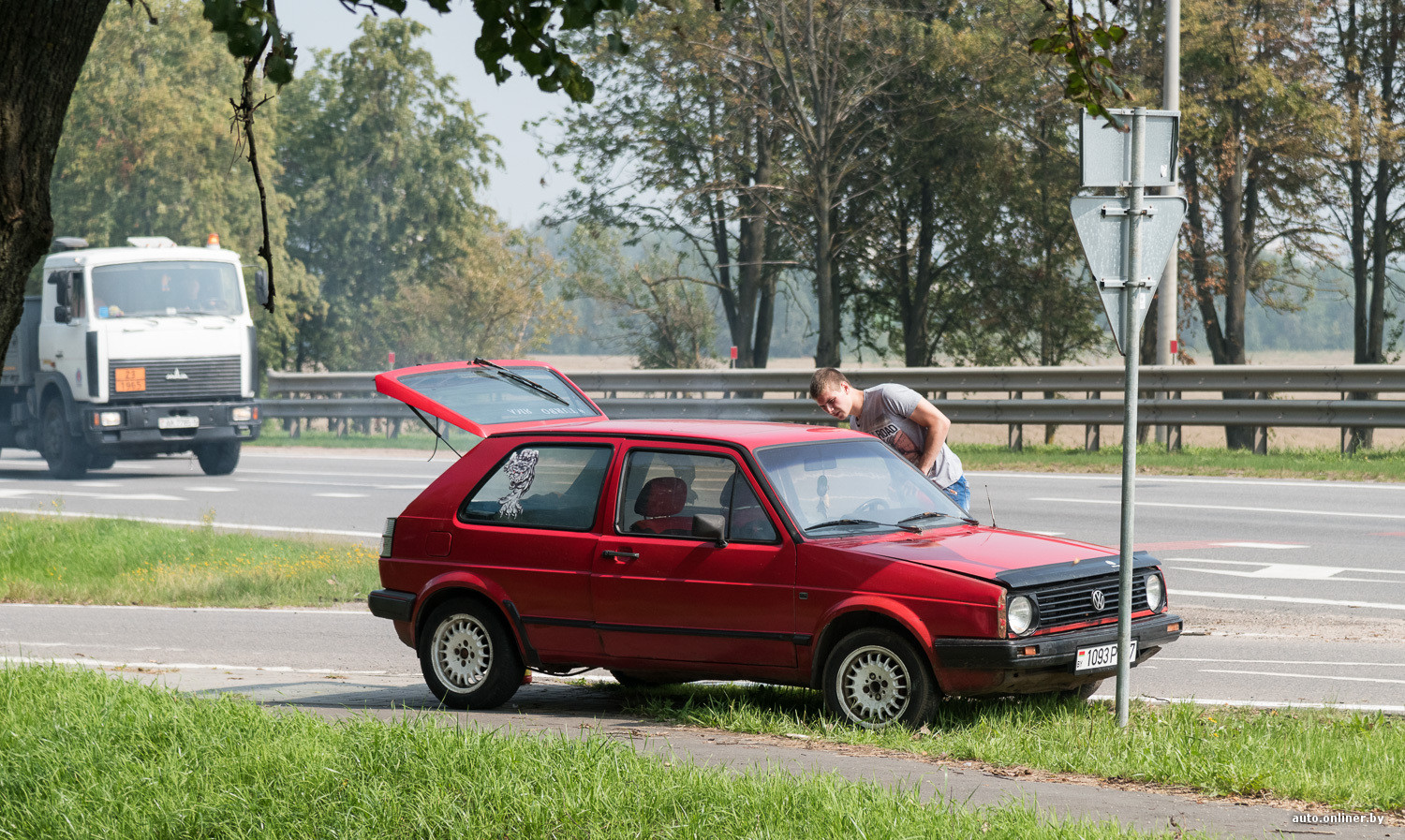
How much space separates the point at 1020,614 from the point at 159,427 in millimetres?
19152

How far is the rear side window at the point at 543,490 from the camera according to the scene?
25.9ft

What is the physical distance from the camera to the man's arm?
8734 mm

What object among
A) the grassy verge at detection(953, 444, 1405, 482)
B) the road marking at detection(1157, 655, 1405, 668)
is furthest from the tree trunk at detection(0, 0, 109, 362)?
the grassy verge at detection(953, 444, 1405, 482)

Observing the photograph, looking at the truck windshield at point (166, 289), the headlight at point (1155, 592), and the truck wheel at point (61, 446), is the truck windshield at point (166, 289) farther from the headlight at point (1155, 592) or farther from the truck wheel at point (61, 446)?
the headlight at point (1155, 592)

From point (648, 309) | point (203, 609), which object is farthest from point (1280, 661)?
point (648, 309)

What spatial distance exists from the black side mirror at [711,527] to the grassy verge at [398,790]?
1403mm

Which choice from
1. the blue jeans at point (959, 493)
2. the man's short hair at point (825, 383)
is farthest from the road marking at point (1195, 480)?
the man's short hair at point (825, 383)

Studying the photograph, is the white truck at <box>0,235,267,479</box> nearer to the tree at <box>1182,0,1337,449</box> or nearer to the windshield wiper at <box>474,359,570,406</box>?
the windshield wiper at <box>474,359,570,406</box>

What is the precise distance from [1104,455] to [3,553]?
1394cm

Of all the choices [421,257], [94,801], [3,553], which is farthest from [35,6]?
[421,257]

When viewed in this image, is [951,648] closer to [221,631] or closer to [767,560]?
[767,560]

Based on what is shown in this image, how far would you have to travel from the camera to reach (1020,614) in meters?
6.75

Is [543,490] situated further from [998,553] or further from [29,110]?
[29,110]

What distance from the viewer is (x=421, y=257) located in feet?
197
